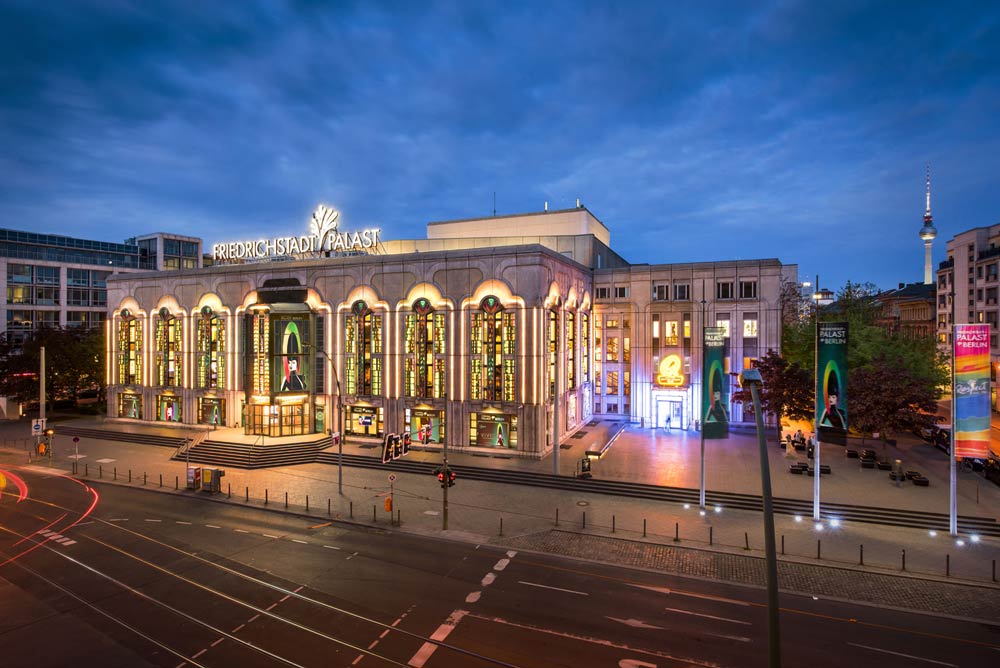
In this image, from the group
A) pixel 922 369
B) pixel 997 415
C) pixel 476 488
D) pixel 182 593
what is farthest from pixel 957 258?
pixel 182 593

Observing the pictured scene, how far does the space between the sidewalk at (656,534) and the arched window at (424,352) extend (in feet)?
31.7

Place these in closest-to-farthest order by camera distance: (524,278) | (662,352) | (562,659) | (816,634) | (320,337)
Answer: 1. (562,659)
2. (816,634)
3. (524,278)
4. (320,337)
5. (662,352)

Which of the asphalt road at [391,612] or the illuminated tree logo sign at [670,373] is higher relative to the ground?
the illuminated tree logo sign at [670,373]

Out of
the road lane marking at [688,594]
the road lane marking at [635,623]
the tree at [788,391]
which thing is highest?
the tree at [788,391]

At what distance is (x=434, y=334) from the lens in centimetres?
4884

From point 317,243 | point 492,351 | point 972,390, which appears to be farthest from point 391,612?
point 317,243

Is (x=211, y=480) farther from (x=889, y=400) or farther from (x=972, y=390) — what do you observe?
(x=889, y=400)

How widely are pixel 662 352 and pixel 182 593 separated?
164 feet

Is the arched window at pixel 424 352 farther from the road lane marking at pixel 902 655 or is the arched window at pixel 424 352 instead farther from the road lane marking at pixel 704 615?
the road lane marking at pixel 902 655

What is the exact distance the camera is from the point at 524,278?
149ft

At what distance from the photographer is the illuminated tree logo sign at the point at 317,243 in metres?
56.2

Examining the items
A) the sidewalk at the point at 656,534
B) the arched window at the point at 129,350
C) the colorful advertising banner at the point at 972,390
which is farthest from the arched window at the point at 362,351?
the colorful advertising banner at the point at 972,390

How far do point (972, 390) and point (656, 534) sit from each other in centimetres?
1768

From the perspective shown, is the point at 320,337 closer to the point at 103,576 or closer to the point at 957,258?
the point at 103,576
